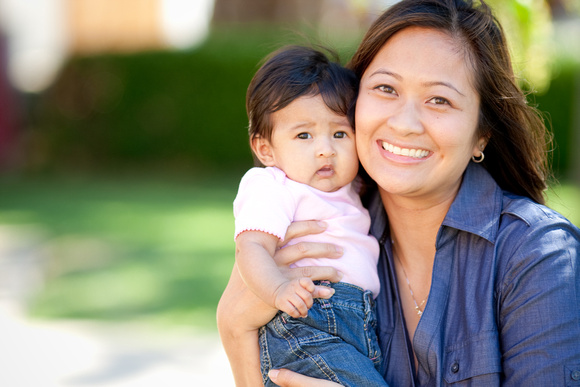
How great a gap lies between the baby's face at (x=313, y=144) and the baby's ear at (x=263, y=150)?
0.07 metres

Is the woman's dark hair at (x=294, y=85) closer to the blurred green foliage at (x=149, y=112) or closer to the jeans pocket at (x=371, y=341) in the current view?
the jeans pocket at (x=371, y=341)

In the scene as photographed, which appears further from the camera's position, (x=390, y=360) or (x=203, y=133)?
(x=203, y=133)

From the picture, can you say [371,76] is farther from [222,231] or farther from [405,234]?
[222,231]

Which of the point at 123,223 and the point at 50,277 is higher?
the point at 123,223

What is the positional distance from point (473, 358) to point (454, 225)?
469mm

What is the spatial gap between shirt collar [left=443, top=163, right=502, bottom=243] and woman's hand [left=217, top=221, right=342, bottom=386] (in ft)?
1.49

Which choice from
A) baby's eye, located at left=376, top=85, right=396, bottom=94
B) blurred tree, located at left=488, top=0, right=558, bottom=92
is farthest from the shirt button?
blurred tree, located at left=488, top=0, right=558, bottom=92

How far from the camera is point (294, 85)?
2.72 m

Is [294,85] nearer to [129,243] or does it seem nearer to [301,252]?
[301,252]

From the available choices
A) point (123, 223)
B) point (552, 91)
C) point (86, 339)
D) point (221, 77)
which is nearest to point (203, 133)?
point (221, 77)

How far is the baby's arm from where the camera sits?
2309 mm

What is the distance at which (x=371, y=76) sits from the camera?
2625mm

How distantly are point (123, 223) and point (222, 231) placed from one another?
4.54 ft

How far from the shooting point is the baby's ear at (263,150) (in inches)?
111
